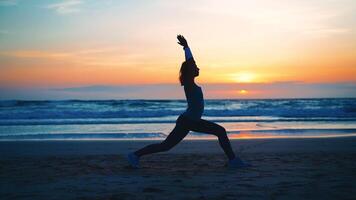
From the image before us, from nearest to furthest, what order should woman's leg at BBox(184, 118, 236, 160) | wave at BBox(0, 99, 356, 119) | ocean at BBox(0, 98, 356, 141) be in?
woman's leg at BBox(184, 118, 236, 160)
ocean at BBox(0, 98, 356, 141)
wave at BBox(0, 99, 356, 119)

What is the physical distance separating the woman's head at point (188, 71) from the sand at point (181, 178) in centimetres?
143

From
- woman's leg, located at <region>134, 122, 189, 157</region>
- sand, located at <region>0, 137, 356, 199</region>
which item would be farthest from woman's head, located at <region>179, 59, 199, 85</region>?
sand, located at <region>0, 137, 356, 199</region>

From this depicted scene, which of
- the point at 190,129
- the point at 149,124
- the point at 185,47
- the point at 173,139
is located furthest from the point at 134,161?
the point at 149,124

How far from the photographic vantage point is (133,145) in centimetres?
1045

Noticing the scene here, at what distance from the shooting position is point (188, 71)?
581cm

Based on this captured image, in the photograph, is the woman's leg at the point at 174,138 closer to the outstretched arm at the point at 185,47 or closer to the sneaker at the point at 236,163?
the sneaker at the point at 236,163

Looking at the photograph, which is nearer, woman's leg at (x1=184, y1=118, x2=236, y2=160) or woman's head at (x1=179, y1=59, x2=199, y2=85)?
woman's head at (x1=179, y1=59, x2=199, y2=85)

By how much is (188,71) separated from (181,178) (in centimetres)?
163

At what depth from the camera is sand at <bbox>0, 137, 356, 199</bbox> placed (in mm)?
4289

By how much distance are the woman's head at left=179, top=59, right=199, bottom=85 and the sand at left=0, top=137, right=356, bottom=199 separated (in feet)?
4.70

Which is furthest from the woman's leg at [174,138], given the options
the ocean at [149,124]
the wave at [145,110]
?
the wave at [145,110]

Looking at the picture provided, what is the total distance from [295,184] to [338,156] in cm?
321

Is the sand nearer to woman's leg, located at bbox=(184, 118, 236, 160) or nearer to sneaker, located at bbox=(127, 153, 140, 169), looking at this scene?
sneaker, located at bbox=(127, 153, 140, 169)

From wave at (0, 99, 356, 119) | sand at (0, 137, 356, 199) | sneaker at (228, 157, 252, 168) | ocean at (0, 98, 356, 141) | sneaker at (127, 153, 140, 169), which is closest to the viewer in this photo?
sand at (0, 137, 356, 199)
